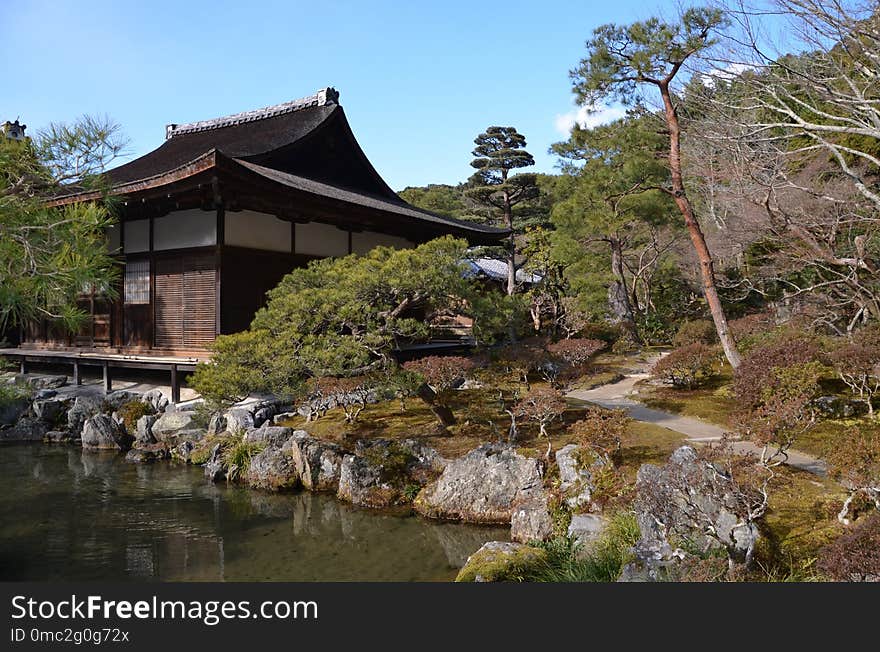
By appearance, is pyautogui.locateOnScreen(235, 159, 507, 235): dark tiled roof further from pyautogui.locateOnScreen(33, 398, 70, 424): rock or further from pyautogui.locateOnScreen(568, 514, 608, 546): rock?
pyautogui.locateOnScreen(568, 514, 608, 546): rock

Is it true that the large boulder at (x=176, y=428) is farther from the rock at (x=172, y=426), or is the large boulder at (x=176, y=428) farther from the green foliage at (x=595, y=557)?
the green foliage at (x=595, y=557)

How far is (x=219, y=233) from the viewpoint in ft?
37.5

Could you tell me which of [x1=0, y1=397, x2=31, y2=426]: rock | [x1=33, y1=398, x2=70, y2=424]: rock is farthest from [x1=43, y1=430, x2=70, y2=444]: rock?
[x1=0, y1=397, x2=31, y2=426]: rock

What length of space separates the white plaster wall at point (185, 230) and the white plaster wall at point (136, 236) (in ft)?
1.12

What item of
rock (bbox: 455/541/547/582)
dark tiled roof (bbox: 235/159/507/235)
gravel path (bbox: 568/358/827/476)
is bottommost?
rock (bbox: 455/541/547/582)

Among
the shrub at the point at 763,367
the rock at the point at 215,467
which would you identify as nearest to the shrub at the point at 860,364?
A: the shrub at the point at 763,367

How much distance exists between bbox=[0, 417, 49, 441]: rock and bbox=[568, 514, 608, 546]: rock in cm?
1159

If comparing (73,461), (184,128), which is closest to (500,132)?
(184,128)

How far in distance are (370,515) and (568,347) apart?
16.3ft

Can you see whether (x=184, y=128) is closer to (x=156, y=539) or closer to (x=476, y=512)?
(x=156, y=539)

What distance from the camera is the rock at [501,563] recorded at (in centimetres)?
515

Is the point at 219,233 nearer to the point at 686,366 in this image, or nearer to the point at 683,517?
the point at 686,366

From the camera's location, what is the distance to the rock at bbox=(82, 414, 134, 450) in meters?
11.3

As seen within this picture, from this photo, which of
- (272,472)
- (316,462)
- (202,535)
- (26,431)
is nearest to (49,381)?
(26,431)
